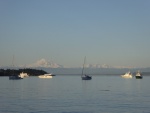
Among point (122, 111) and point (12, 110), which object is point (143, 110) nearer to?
point (122, 111)

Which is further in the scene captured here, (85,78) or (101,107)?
(85,78)

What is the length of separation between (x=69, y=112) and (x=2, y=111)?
8.28 m

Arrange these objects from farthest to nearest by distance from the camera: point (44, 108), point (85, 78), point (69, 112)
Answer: point (85, 78)
point (44, 108)
point (69, 112)

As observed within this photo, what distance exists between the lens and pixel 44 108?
1791 inches

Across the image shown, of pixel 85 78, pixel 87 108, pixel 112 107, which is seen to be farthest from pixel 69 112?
pixel 85 78

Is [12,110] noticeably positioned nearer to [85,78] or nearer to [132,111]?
[132,111]

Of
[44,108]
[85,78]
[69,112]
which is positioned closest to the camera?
[69,112]

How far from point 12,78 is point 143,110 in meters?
150

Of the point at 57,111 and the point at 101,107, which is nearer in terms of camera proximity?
the point at 57,111

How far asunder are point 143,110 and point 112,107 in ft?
15.6

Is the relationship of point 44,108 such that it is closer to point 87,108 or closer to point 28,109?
point 28,109

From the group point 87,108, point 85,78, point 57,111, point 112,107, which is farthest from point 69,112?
point 85,78

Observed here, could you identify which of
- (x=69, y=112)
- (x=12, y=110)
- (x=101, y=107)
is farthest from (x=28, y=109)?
(x=101, y=107)

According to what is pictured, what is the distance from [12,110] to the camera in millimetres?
43375
